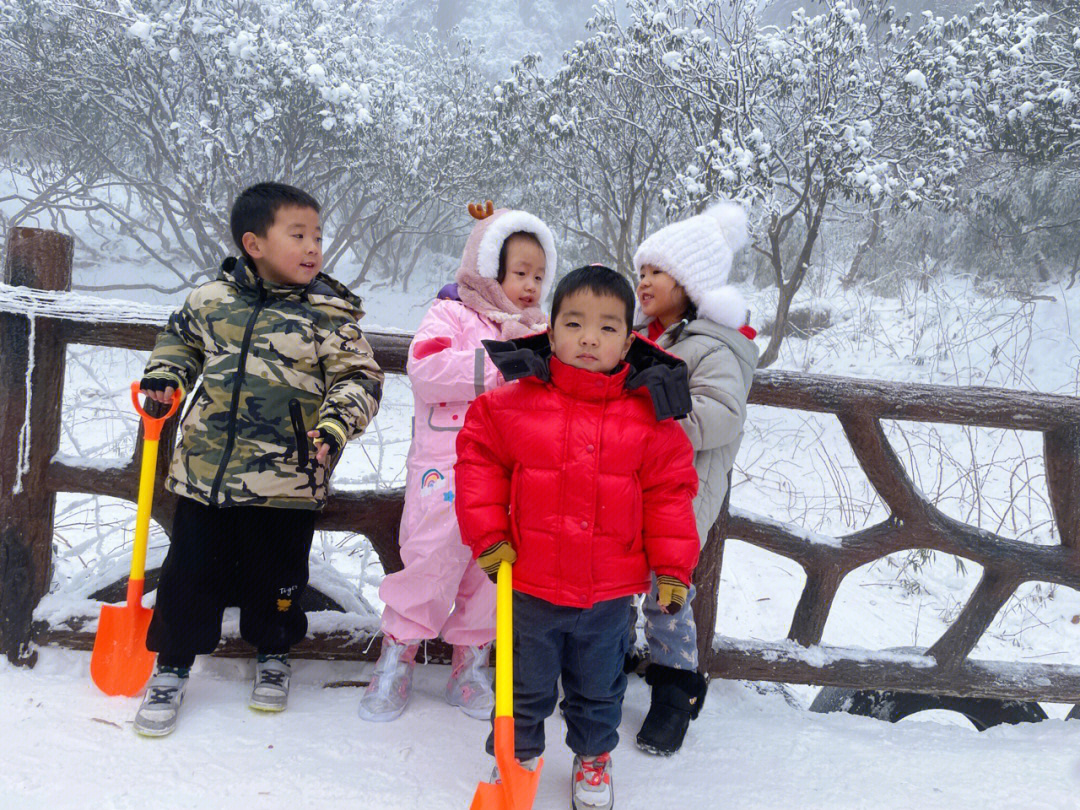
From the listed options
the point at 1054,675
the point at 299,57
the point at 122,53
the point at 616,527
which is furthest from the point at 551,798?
the point at 122,53

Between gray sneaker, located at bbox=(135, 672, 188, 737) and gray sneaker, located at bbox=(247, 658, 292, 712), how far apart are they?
19cm

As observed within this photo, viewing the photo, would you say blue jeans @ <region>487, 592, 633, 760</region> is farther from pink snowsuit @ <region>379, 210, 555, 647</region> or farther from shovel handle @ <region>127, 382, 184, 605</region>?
shovel handle @ <region>127, 382, 184, 605</region>

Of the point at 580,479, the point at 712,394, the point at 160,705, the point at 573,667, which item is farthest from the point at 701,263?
the point at 160,705

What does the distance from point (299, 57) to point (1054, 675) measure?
10591 mm

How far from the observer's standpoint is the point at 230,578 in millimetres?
2023

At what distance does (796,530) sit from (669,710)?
2.52 feet

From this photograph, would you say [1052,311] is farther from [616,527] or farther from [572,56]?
[616,527]

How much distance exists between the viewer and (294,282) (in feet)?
6.65

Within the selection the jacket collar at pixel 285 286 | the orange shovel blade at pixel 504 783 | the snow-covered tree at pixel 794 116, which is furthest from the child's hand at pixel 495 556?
the snow-covered tree at pixel 794 116

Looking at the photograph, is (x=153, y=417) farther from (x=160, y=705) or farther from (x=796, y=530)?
(x=796, y=530)

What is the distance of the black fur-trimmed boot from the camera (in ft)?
6.59

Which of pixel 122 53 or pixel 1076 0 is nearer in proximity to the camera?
pixel 1076 0

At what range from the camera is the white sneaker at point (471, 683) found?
2.09 m

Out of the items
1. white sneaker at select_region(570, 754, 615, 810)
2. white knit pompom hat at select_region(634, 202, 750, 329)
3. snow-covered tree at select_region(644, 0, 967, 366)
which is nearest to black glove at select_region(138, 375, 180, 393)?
white knit pompom hat at select_region(634, 202, 750, 329)
